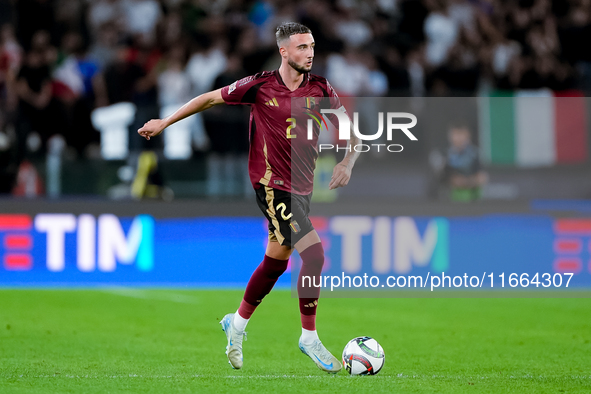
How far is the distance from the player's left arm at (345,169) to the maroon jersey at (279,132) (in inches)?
9.4

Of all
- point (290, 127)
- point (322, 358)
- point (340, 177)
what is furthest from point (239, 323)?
point (290, 127)

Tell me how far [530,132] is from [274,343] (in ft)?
18.2

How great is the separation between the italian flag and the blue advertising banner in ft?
2.75

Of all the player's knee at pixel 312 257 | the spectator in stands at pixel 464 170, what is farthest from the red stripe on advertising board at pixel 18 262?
the player's knee at pixel 312 257

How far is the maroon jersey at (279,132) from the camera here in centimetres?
548

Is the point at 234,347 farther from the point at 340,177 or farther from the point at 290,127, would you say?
the point at 290,127

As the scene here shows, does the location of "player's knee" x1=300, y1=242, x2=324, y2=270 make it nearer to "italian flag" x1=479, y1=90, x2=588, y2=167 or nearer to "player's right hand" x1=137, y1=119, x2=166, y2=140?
"player's right hand" x1=137, y1=119, x2=166, y2=140

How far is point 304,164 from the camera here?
217 inches

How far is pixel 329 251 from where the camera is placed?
1042cm

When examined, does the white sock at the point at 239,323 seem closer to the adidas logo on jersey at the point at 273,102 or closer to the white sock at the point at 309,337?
the white sock at the point at 309,337

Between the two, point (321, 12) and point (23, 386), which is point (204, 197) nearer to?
point (321, 12)

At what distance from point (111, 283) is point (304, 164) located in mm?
5682

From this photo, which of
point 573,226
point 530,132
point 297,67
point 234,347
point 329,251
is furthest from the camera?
point 530,132

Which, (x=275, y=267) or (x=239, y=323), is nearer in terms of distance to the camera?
(x=275, y=267)
